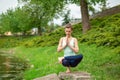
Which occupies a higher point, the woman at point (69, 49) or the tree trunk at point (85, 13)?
the tree trunk at point (85, 13)

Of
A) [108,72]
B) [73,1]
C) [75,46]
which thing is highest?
[73,1]

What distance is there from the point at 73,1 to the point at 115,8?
8443 millimetres

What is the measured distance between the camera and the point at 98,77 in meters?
12.9

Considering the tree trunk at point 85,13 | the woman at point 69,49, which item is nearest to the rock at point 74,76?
the woman at point 69,49

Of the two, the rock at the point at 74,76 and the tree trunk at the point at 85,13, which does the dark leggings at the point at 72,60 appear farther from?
the tree trunk at the point at 85,13

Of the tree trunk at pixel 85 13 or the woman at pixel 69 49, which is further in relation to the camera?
the tree trunk at pixel 85 13

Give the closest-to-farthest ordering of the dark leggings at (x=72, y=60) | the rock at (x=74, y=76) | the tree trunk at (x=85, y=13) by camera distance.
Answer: the rock at (x=74, y=76) < the dark leggings at (x=72, y=60) < the tree trunk at (x=85, y=13)

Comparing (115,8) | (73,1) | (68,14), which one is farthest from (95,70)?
(68,14)

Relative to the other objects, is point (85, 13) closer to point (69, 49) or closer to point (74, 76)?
point (69, 49)

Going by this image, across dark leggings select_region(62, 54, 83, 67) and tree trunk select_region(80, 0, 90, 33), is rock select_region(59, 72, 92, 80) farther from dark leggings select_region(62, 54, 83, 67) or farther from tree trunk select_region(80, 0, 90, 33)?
tree trunk select_region(80, 0, 90, 33)

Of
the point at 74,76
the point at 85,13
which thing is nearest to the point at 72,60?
the point at 74,76

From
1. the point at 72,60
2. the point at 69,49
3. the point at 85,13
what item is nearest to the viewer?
the point at 72,60

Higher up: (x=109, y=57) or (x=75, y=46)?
(x=75, y=46)

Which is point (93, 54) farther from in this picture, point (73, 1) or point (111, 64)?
point (73, 1)
